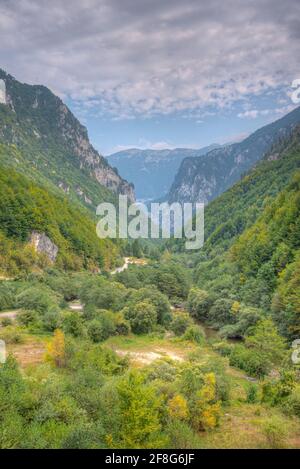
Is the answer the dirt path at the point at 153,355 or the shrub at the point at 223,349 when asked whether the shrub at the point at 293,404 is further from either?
the shrub at the point at 223,349

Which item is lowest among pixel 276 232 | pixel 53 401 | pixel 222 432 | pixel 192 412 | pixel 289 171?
pixel 222 432

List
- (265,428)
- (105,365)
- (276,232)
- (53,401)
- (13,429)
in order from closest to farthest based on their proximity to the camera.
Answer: (13,429) < (53,401) < (265,428) < (105,365) < (276,232)

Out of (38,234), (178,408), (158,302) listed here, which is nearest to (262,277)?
(158,302)

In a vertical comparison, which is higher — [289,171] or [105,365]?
[289,171]

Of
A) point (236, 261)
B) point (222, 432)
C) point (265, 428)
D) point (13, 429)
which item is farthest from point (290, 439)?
point (236, 261)

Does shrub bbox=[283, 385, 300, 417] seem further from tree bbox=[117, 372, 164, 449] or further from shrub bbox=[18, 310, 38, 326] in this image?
shrub bbox=[18, 310, 38, 326]

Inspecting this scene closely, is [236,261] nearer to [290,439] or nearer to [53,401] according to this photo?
[290,439]

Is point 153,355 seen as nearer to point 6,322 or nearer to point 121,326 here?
point 121,326

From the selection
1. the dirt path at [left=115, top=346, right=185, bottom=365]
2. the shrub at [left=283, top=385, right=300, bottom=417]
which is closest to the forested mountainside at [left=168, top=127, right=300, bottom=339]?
the dirt path at [left=115, top=346, right=185, bottom=365]
